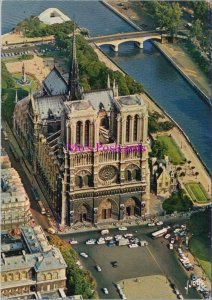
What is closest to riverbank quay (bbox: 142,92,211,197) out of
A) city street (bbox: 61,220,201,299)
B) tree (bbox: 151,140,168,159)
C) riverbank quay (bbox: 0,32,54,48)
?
tree (bbox: 151,140,168,159)

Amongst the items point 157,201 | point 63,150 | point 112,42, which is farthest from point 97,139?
point 112,42

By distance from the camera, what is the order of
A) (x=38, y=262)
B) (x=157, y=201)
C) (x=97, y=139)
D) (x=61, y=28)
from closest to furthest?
(x=38, y=262) → (x=97, y=139) → (x=157, y=201) → (x=61, y=28)

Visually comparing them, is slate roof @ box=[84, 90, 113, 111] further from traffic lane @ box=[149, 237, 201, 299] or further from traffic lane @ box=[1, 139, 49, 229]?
traffic lane @ box=[149, 237, 201, 299]

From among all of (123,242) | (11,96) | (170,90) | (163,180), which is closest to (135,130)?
(163,180)

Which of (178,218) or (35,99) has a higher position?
(35,99)

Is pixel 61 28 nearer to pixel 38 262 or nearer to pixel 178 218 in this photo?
pixel 178 218

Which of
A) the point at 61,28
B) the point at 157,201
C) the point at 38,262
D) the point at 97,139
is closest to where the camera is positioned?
the point at 38,262
